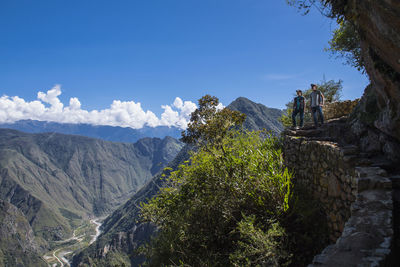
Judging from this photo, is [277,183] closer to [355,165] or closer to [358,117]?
[355,165]

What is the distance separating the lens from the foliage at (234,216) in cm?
652

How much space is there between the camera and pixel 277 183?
7.45 metres

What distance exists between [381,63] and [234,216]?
696 cm

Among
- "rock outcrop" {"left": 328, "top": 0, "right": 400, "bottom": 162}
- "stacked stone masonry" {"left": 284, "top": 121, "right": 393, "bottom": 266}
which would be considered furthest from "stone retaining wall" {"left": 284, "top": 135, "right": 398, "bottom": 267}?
"rock outcrop" {"left": 328, "top": 0, "right": 400, "bottom": 162}

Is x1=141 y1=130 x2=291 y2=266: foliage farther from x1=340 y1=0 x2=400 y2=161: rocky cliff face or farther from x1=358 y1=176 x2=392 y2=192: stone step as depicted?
x1=340 y1=0 x2=400 y2=161: rocky cliff face

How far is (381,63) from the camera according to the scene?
7465 millimetres

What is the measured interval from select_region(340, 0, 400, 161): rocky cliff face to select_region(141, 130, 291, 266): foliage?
322cm

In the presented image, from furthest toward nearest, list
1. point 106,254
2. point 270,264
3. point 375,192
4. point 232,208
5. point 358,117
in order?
point 106,254 < point 358,117 < point 232,208 < point 270,264 < point 375,192

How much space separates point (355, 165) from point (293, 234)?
8.67ft

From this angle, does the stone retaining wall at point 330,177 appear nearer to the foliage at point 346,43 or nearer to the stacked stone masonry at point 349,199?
the stacked stone masonry at point 349,199

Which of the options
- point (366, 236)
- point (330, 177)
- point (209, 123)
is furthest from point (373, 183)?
point (209, 123)

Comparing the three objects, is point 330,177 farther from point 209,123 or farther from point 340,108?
point 340,108

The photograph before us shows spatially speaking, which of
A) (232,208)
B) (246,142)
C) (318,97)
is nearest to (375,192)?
(232,208)

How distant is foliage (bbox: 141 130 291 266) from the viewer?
257 inches
